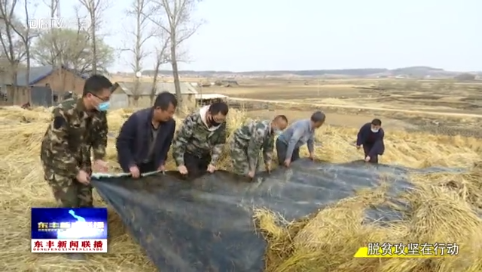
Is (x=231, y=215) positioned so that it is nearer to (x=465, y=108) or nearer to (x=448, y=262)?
(x=448, y=262)

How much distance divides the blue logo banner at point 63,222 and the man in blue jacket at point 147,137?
448mm

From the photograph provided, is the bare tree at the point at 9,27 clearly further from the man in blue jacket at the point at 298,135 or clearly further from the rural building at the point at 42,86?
the man in blue jacket at the point at 298,135

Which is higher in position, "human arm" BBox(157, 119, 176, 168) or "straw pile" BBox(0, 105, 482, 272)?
"human arm" BBox(157, 119, 176, 168)

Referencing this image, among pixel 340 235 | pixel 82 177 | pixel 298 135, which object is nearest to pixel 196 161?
pixel 82 177

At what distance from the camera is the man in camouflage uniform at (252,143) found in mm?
4137

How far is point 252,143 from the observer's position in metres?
4.16

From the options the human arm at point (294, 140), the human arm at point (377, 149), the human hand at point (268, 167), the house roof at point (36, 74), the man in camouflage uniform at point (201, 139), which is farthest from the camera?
the house roof at point (36, 74)

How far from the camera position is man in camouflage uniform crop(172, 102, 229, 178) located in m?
3.75

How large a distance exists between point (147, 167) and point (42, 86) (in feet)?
104

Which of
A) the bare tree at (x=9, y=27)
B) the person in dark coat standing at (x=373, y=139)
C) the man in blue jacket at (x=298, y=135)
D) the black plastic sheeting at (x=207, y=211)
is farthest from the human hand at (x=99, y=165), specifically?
the bare tree at (x=9, y=27)

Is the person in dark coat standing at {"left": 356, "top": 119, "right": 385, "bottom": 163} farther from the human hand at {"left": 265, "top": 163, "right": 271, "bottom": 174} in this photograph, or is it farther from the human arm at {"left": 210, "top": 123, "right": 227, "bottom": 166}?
the human arm at {"left": 210, "top": 123, "right": 227, "bottom": 166}
